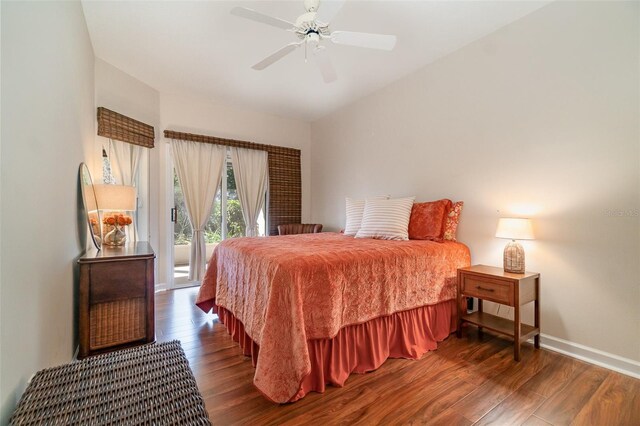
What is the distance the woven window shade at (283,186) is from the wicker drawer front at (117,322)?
2725 mm

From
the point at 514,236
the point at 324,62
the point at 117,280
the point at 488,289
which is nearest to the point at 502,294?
the point at 488,289

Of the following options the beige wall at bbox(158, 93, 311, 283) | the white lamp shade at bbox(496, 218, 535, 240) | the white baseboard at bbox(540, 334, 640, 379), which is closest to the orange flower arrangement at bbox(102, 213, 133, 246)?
the beige wall at bbox(158, 93, 311, 283)

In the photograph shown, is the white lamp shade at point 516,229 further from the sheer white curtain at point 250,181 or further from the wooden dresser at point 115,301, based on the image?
the sheer white curtain at point 250,181

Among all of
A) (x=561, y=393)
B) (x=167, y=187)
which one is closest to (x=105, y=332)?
(x=167, y=187)

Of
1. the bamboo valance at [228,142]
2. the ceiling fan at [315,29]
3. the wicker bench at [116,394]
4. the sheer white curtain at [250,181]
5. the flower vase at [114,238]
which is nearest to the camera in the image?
the wicker bench at [116,394]

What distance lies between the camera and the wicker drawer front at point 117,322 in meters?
1.91

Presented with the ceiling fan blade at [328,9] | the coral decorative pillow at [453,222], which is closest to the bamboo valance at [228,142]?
the ceiling fan blade at [328,9]

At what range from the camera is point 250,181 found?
4535 millimetres

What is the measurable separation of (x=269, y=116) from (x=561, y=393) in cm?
475

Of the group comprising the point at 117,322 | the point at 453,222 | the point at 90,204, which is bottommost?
the point at 117,322

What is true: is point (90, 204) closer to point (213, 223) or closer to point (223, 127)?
point (213, 223)

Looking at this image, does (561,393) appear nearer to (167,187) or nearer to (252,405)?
(252,405)

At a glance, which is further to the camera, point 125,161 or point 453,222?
point 125,161

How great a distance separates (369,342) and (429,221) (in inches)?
54.9
